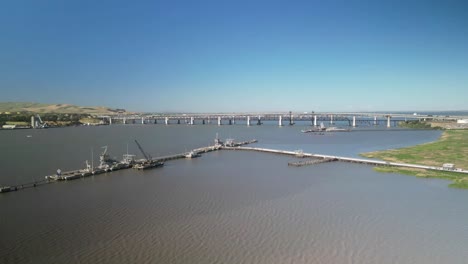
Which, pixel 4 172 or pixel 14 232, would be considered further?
pixel 4 172

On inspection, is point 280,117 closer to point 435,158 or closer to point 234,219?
point 435,158

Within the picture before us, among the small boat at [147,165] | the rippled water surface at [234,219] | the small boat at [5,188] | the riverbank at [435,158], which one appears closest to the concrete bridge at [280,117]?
the riverbank at [435,158]

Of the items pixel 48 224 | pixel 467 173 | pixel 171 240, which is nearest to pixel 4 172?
pixel 48 224

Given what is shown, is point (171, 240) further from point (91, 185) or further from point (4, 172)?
point (4, 172)

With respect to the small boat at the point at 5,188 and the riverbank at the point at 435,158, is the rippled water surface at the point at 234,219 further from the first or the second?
the riverbank at the point at 435,158

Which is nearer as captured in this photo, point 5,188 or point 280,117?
point 5,188

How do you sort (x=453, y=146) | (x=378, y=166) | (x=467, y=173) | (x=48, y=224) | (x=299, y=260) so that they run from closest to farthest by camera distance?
1. (x=299, y=260)
2. (x=48, y=224)
3. (x=467, y=173)
4. (x=378, y=166)
5. (x=453, y=146)

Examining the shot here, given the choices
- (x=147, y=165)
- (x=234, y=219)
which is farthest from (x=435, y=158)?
(x=147, y=165)

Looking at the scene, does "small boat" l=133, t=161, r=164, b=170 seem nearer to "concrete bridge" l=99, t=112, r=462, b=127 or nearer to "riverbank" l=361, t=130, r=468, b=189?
"riverbank" l=361, t=130, r=468, b=189
